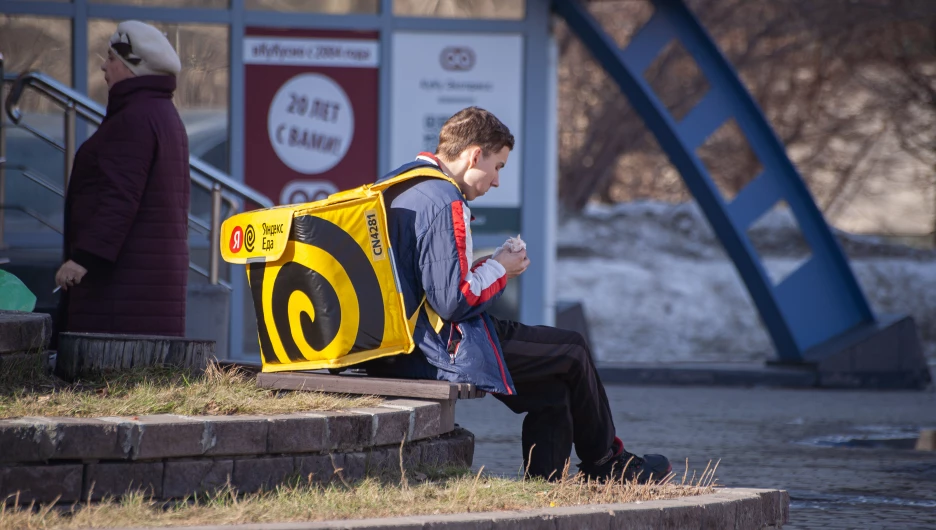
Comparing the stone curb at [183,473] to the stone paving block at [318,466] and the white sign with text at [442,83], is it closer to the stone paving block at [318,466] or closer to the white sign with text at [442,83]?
the stone paving block at [318,466]

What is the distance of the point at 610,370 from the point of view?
11641 mm

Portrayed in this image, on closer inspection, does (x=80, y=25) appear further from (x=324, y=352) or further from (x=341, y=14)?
(x=324, y=352)

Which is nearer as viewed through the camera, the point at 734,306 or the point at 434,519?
the point at 434,519

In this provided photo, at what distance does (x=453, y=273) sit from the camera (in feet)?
15.4

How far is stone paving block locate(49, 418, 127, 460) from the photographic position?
399cm

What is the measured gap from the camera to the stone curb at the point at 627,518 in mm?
3812

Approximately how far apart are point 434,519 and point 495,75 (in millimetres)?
7879

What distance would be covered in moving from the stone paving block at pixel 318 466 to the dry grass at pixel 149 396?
0.21 m

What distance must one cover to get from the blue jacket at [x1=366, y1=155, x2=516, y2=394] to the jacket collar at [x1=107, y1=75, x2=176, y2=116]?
1394mm

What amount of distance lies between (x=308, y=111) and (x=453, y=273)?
6825 millimetres

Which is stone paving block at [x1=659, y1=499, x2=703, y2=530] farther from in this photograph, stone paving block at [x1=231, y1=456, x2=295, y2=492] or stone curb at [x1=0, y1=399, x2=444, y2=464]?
stone paving block at [x1=231, y1=456, x2=295, y2=492]

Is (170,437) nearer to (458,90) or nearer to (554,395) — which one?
(554,395)

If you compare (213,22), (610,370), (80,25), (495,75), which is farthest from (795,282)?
(80,25)

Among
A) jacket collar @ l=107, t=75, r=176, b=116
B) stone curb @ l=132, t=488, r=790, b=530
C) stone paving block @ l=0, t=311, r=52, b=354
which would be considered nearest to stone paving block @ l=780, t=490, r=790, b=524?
stone curb @ l=132, t=488, r=790, b=530
